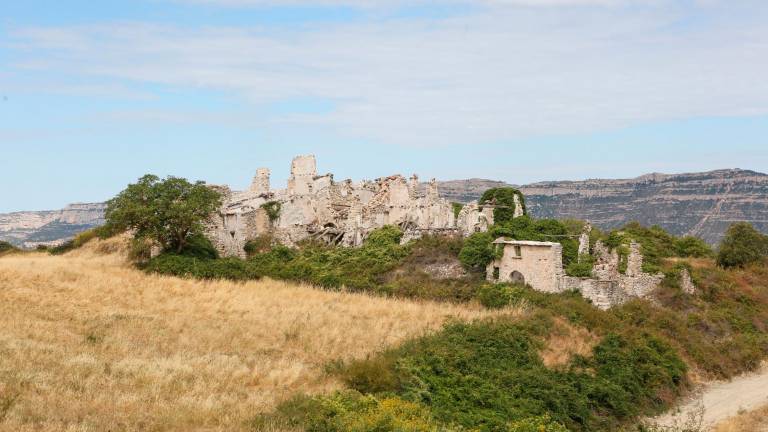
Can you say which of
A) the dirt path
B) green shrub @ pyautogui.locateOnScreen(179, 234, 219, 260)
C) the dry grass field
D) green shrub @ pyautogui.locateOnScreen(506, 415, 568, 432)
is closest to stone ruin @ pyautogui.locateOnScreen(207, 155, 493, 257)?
green shrub @ pyautogui.locateOnScreen(179, 234, 219, 260)

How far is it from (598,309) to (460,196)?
4529 inches

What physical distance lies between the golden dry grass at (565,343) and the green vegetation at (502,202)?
11.4 metres

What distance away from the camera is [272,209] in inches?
1545

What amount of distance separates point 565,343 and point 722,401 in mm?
5548

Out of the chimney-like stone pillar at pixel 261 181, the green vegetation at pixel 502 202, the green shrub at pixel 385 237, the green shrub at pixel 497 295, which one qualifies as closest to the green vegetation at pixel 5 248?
the chimney-like stone pillar at pixel 261 181

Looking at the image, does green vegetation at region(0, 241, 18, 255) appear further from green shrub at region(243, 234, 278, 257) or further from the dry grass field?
green shrub at region(243, 234, 278, 257)

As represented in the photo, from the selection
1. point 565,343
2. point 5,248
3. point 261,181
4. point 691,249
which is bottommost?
point 565,343

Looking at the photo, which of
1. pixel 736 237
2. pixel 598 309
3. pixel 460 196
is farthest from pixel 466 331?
pixel 460 196

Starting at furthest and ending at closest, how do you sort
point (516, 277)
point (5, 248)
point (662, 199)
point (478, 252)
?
point (662, 199)
point (5, 248)
point (478, 252)
point (516, 277)

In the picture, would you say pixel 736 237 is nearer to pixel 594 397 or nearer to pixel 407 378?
pixel 594 397

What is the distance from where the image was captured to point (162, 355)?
18.1 metres

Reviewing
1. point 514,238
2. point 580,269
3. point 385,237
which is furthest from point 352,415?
point 385,237

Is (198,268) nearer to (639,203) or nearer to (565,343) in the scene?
(565,343)

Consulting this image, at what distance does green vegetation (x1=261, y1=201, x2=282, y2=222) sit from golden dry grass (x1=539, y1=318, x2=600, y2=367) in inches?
735
